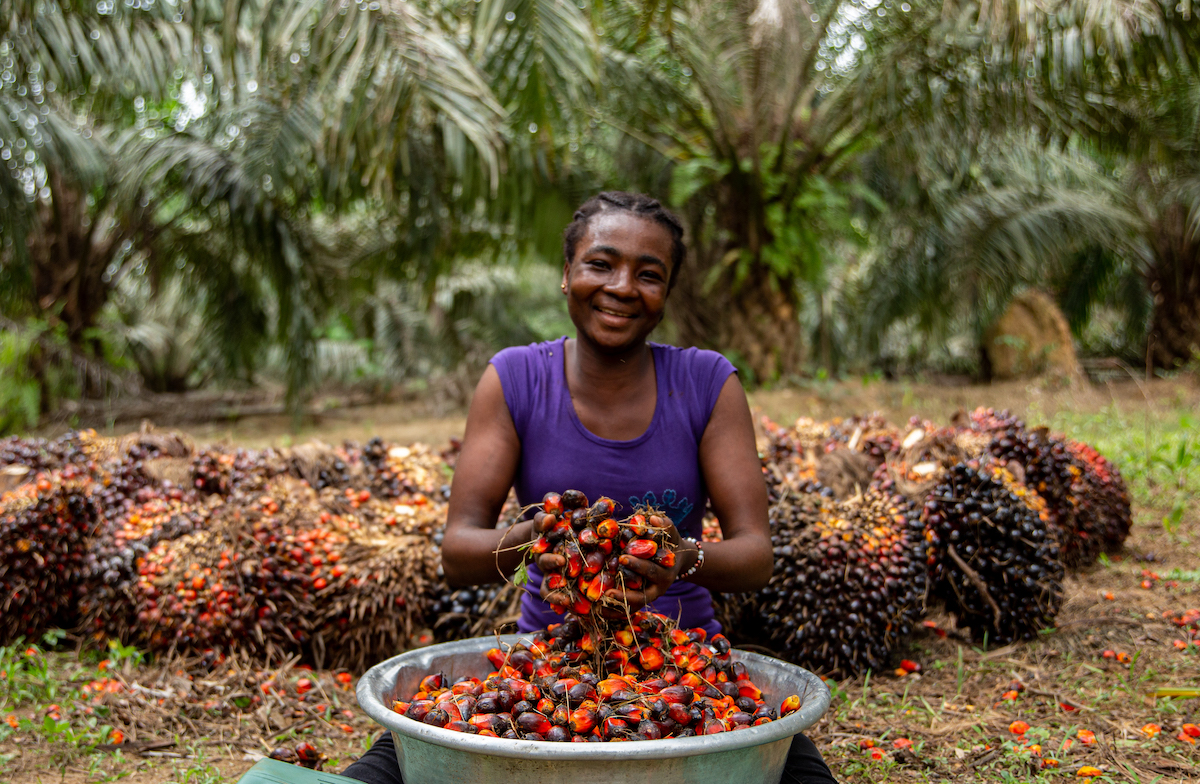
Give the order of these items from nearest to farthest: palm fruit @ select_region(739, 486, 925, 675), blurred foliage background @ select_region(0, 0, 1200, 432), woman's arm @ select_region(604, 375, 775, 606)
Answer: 1. woman's arm @ select_region(604, 375, 775, 606)
2. palm fruit @ select_region(739, 486, 925, 675)
3. blurred foliage background @ select_region(0, 0, 1200, 432)

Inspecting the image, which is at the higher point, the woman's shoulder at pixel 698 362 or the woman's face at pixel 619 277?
the woman's face at pixel 619 277

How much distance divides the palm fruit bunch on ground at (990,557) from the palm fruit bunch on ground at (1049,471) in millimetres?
418

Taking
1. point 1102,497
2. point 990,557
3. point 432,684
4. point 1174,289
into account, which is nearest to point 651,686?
point 432,684

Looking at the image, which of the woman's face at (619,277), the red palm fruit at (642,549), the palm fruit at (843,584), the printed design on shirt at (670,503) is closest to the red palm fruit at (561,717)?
the red palm fruit at (642,549)

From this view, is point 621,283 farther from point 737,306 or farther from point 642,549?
point 737,306

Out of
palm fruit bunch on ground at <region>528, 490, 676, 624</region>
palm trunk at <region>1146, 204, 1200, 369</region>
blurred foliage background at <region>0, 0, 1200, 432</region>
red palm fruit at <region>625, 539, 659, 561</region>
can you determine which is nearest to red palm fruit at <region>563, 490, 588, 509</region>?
palm fruit bunch on ground at <region>528, 490, 676, 624</region>

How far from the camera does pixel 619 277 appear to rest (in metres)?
1.94

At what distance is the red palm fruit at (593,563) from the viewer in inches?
57.7

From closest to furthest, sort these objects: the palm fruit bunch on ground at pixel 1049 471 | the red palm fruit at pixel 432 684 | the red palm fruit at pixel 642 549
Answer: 1. the red palm fruit at pixel 642 549
2. the red palm fruit at pixel 432 684
3. the palm fruit bunch on ground at pixel 1049 471

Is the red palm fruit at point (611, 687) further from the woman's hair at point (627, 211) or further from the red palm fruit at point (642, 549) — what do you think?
the woman's hair at point (627, 211)

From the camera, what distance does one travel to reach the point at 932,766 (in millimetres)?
2111

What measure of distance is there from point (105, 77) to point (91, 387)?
9.16 feet

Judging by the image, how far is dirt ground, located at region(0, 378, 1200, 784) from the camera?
2.12 m

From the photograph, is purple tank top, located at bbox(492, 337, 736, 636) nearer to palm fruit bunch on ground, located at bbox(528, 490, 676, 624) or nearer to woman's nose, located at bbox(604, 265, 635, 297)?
woman's nose, located at bbox(604, 265, 635, 297)
